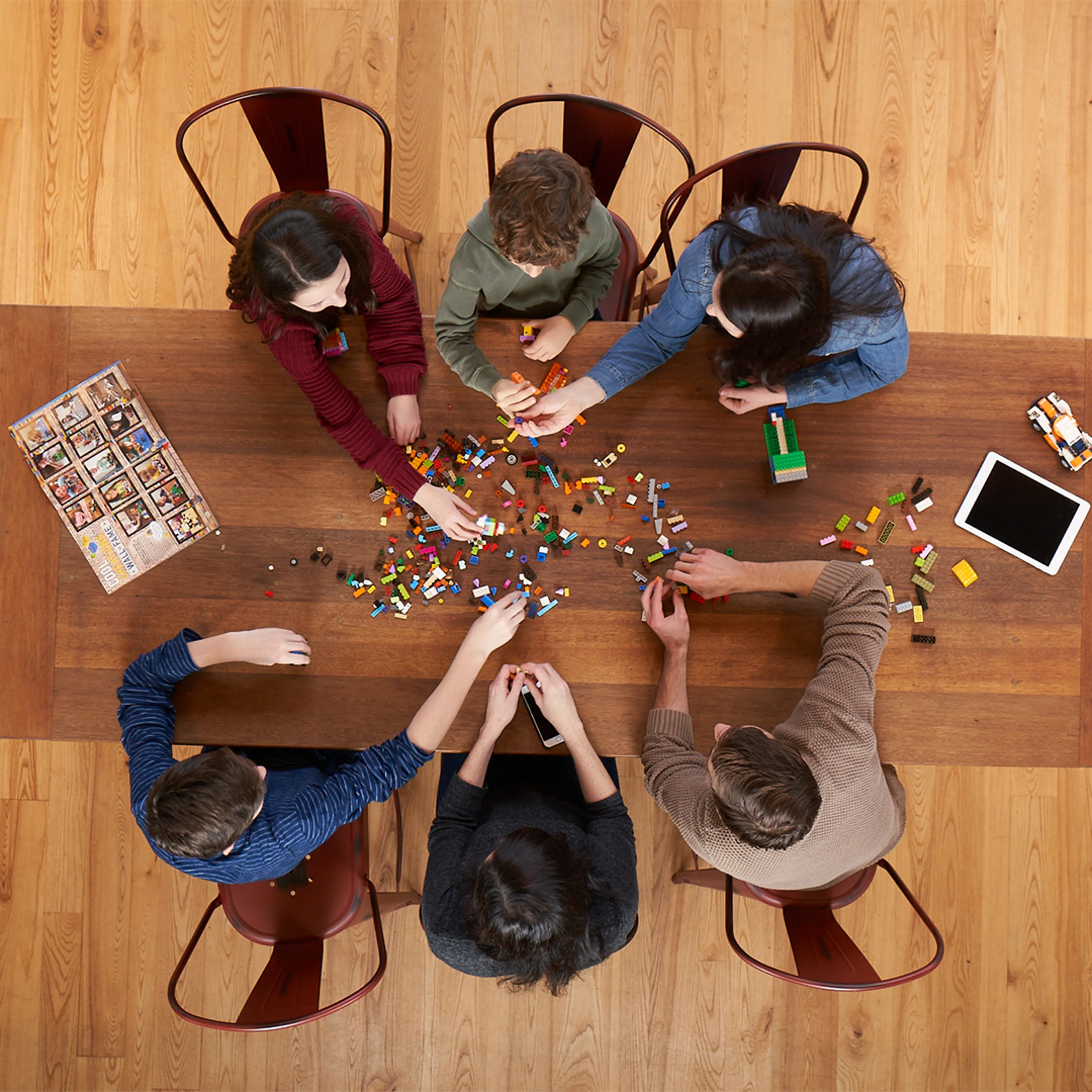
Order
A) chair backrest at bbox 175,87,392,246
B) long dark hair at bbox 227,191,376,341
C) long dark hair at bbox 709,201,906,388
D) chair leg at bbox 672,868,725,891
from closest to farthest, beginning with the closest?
long dark hair at bbox 709,201,906,388, long dark hair at bbox 227,191,376,341, chair backrest at bbox 175,87,392,246, chair leg at bbox 672,868,725,891

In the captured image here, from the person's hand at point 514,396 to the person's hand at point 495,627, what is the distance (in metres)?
0.43

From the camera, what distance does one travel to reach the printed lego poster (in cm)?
174

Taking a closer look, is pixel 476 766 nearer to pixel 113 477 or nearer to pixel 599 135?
pixel 113 477

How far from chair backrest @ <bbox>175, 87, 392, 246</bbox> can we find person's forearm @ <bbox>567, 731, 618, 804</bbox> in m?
1.52

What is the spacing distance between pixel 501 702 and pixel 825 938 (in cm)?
103

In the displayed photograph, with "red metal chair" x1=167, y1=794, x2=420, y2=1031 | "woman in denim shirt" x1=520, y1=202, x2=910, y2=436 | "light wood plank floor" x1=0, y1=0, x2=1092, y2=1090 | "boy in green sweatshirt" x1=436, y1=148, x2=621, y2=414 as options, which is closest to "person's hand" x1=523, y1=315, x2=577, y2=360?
"boy in green sweatshirt" x1=436, y1=148, x2=621, y2=414

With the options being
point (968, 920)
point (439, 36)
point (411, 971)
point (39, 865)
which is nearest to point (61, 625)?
point (39, 865)

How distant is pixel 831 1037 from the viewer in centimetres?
261

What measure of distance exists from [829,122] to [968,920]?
9.59 ft

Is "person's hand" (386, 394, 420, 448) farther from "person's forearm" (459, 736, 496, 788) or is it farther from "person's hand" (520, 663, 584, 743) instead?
"person's forearm" (459, 736, 496, 788)

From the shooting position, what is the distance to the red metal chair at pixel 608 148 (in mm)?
1959

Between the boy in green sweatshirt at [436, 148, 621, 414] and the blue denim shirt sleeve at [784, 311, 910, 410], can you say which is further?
the blue denim shirt sleeve at [784, 311, 910, 410]

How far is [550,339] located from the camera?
1.76m

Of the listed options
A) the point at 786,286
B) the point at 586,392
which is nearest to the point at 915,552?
the point at 786,286
